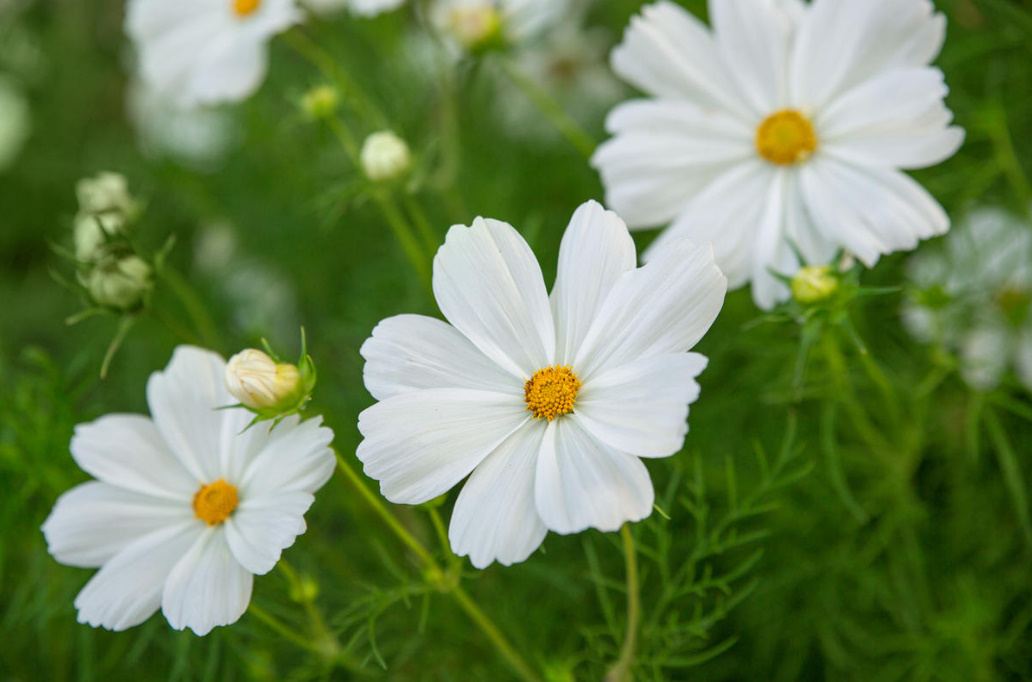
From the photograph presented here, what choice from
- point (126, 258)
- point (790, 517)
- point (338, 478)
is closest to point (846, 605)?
point (790, 517)

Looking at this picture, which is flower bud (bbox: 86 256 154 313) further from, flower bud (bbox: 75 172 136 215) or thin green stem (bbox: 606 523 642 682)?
thin green stem (bbox: 606 523 642 682)

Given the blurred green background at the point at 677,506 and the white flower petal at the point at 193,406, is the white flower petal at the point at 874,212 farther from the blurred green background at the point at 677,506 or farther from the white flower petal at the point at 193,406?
the white flower petal at the point at 193,406

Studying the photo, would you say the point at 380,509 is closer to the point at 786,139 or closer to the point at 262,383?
the point at 262,383

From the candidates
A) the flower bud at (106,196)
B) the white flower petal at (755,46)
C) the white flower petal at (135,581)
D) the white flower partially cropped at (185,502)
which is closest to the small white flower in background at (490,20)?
the white flower petal at (755,46)

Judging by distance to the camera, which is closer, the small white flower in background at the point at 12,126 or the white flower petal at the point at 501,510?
the white flower petal at the point at 501,510

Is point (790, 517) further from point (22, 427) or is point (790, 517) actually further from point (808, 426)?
point (22, 427)

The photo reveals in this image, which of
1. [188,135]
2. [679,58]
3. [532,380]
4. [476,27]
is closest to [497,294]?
[532,380]
